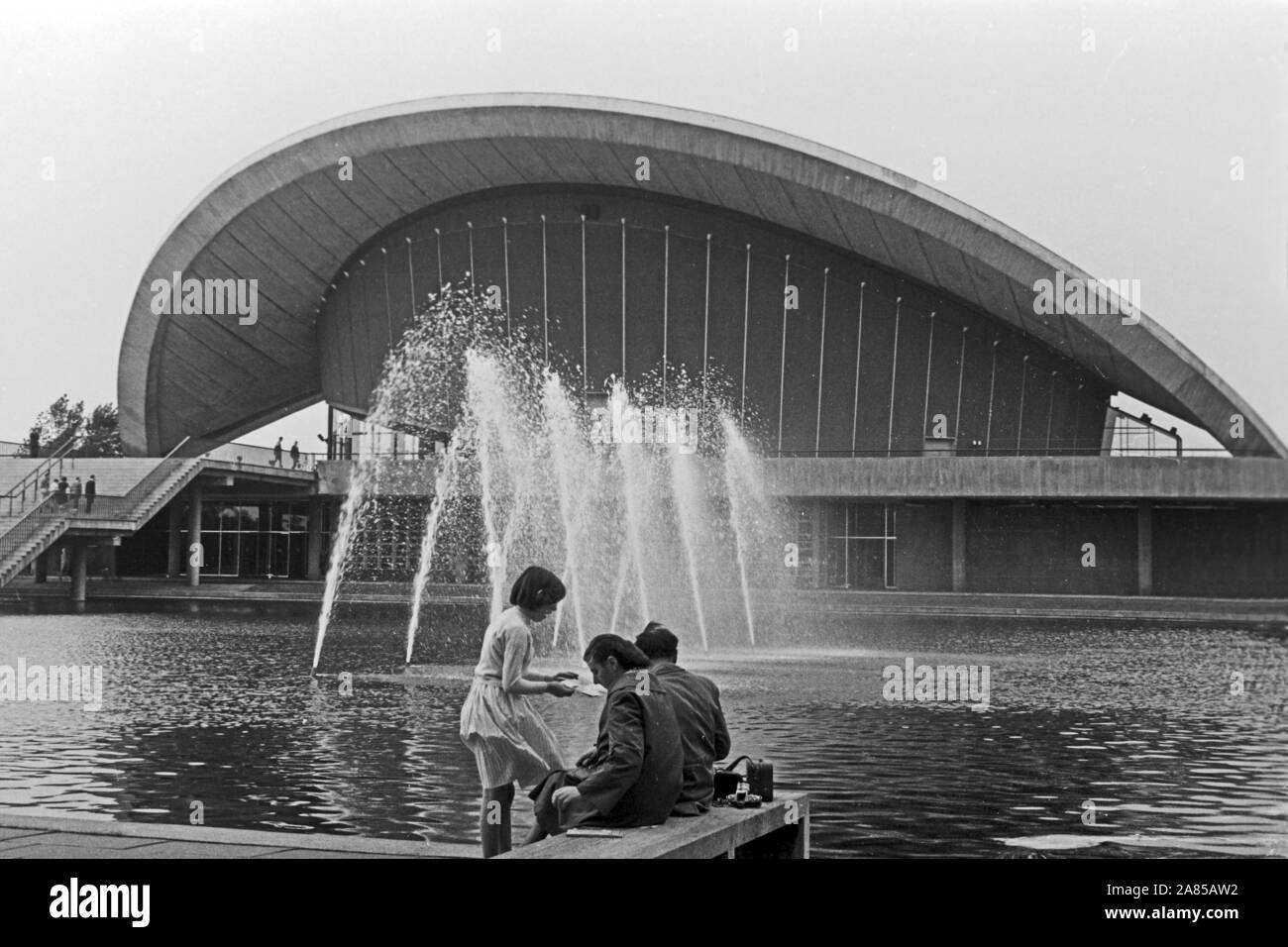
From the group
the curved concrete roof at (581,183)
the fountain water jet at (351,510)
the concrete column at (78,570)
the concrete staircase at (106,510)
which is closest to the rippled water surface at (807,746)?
the concrete staircase at (106,510)

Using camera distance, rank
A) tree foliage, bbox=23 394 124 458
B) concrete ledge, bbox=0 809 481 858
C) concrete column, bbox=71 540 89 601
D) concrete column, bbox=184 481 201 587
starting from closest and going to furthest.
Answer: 1. concrete ledge, bbox=0 809 481 858
2. concrete column, bbox=71 540 89 601
3. concrete column, bbox=184 481 201 587
4. tree foliage, bbox=23 394 124 458

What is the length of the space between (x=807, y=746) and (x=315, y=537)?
116 feet

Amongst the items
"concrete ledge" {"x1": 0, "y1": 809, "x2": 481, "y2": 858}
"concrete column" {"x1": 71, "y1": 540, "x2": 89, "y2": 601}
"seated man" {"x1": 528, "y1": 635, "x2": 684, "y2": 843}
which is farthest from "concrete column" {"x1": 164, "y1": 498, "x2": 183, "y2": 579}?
"seated man" {"x1": 528, "y1": 635, "x2": 684, "y2": 843}

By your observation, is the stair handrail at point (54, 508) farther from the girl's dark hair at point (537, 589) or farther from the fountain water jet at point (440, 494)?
the girl's dark hair at point (537, 589)

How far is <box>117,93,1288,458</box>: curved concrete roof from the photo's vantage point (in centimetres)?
3734

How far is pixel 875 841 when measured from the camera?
23.7 ft

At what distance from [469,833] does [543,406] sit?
123ft

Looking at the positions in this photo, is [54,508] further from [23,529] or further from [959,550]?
[959,550]

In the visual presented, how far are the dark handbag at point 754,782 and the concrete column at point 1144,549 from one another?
34.4m

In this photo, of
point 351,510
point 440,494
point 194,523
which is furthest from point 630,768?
point 351,510

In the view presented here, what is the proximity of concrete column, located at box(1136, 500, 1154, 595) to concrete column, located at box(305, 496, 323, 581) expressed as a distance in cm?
2271

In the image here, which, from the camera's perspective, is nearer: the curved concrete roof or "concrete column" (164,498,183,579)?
the curved concrete roof

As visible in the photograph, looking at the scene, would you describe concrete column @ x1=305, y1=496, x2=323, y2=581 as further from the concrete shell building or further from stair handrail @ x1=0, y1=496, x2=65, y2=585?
stair handrail @ x1=0, y1=496, x2=65, y2=585
